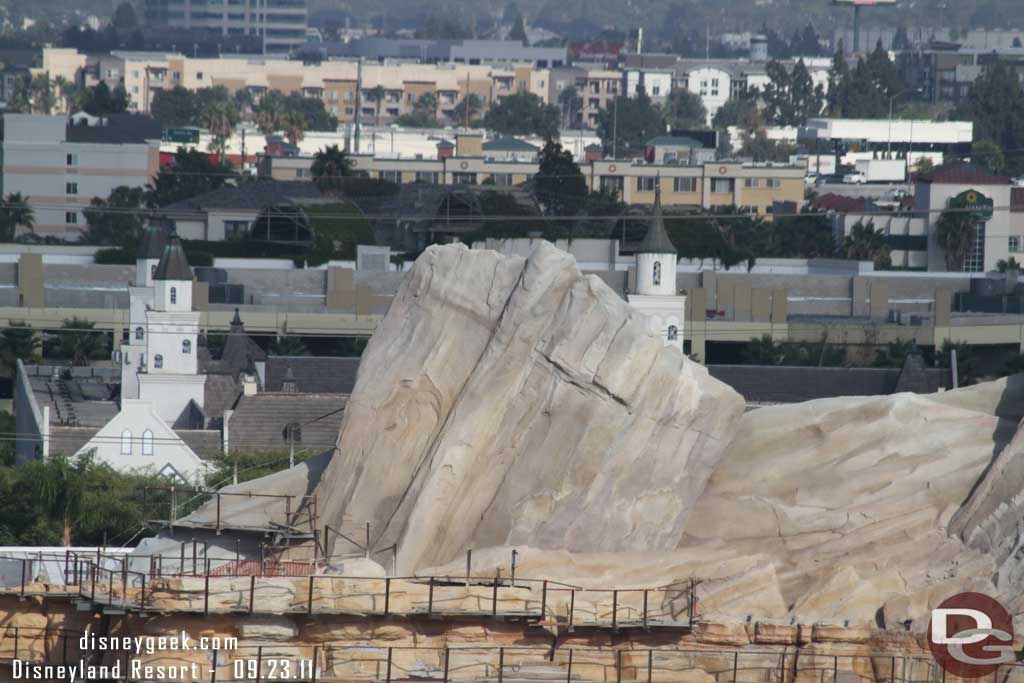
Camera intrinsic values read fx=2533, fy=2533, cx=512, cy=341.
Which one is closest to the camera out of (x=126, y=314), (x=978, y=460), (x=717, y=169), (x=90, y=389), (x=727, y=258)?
(x=978, y=460)

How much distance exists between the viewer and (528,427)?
1583 inches

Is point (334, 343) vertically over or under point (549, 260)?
under

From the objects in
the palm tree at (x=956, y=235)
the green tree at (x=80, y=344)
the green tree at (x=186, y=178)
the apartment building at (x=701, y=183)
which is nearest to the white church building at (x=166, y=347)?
the green tree at (x=80, y=344)

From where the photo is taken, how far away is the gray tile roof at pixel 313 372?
94500 mm

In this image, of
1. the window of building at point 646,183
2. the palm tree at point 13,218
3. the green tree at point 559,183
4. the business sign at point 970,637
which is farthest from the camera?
the window of building at point 646,183

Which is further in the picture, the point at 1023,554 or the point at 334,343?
the point at 334,343

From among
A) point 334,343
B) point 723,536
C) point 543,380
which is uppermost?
point 543,380

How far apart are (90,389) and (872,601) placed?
56.1 m

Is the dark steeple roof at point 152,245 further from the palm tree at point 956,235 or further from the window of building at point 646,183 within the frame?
the window of building at point 646,183

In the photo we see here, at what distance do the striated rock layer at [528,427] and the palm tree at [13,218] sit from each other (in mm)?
115919

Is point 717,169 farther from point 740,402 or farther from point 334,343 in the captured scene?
point 740,402

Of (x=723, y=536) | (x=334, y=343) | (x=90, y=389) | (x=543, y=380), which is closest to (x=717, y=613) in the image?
(x=723, y=536)

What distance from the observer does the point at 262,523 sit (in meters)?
40.7

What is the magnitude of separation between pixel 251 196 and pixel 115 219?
11.1 m
